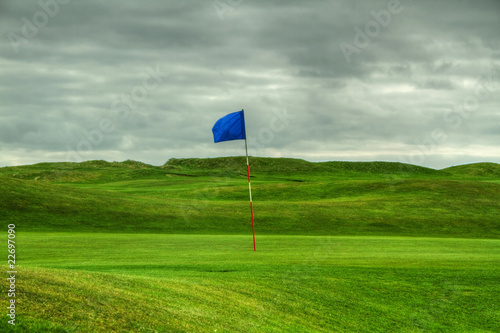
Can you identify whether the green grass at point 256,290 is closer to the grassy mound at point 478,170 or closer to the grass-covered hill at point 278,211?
the grass-covered hill at point 278,211

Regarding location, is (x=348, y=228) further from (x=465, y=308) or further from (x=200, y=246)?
(x=465, y=308)

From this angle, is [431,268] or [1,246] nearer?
[431,268]

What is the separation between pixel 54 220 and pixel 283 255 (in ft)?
89.8

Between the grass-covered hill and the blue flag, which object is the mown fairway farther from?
the blue flag

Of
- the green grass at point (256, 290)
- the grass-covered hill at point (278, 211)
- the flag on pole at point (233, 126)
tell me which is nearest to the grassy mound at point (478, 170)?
the grass-covered hill at point (278, 211)

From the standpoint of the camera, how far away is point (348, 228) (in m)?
45.9

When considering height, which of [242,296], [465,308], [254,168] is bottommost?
[465,308]

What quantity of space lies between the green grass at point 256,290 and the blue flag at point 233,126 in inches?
272

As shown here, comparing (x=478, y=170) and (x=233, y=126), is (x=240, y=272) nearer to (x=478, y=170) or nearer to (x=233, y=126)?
(x=233, y=126)

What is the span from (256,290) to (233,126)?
15054 mm

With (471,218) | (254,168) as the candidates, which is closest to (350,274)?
(471,218)

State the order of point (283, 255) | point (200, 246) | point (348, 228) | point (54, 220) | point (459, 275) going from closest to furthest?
point (459, 275)
point (283, 255)
point (200, 246)
point (54, 220)
point (348, 228)

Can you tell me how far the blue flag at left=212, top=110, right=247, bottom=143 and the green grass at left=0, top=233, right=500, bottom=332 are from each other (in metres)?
6.91

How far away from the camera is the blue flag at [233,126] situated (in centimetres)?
2848
